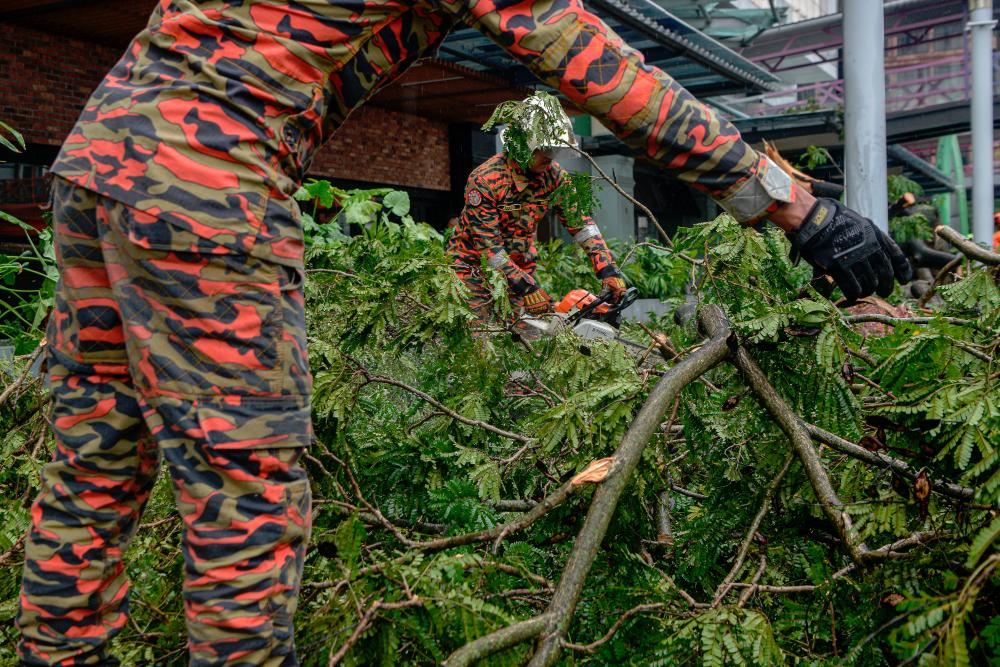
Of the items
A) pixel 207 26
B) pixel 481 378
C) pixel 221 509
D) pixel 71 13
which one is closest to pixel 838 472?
pixel 481 378

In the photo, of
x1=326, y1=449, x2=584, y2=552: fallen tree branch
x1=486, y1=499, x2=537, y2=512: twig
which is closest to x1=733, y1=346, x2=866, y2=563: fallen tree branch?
x1=326, y1=449, x2=584, y2=552: fallen tree branch

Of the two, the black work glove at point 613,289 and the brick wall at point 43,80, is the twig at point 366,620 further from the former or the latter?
the brick wall at point 43,80

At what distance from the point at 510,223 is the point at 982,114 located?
11248 mm

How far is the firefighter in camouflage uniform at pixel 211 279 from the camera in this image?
4.98 feet

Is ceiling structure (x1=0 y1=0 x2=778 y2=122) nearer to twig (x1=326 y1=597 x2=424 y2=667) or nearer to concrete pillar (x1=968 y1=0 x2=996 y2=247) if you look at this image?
concrete pillar (x1=968 y1=0 x2=996 y2=247)

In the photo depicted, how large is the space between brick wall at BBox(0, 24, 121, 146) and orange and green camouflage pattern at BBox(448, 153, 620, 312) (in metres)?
6.76

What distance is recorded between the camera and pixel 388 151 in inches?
635

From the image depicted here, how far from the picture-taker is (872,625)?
179 centimetres

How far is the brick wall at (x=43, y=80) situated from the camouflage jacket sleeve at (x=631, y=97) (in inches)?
401

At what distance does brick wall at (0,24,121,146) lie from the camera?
10305 millimetres

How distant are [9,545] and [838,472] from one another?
2.04 meters

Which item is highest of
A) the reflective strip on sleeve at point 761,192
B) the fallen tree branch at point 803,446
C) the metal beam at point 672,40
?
the metal beam at point 672,40

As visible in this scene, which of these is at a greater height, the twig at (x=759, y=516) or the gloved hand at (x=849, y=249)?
the gloved hand at (x=849, y=249)

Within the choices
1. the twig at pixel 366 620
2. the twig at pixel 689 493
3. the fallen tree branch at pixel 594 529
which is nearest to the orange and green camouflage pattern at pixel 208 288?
the twig at pixel 366 620
